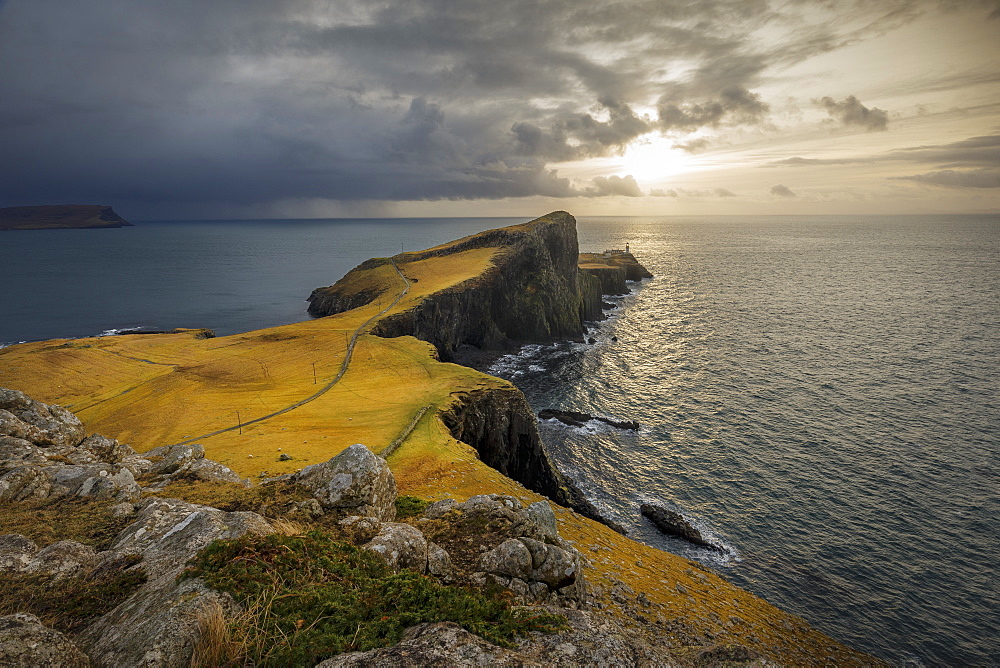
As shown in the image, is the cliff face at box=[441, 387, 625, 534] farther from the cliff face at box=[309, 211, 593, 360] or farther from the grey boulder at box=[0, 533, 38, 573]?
the cliff face at box=[309, 211, 593, 360]

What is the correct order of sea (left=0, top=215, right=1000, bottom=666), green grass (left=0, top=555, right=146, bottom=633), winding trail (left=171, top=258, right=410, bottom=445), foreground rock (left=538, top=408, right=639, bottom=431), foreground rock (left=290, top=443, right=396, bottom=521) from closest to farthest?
green grass (left=0, top=555, right=146, bottom=633) → foreground rock (left=290, top=443, right=396, bottom=521) → sea (left=0, top=215, right=1000, bottom=666) → winding trail (left=171, top=258, right=410, bottom=445) → foreground rock (left=538, top=408, right=639, bottom=431)

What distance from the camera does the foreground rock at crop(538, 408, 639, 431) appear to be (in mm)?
50719

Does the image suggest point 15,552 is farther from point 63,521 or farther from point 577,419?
point 577,419

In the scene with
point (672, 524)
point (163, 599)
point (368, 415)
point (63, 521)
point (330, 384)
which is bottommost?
point (672, 524)

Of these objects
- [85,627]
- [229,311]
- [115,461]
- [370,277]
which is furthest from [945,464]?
[229,311]

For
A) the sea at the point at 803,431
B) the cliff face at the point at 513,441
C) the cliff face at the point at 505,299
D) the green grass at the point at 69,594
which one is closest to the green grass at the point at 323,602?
the green grass at the point at 69,594

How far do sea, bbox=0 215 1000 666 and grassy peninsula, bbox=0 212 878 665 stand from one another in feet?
28.3

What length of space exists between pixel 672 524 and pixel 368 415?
26.1 metres

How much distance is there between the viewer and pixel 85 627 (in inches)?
290

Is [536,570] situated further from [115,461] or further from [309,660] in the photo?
[115,461]

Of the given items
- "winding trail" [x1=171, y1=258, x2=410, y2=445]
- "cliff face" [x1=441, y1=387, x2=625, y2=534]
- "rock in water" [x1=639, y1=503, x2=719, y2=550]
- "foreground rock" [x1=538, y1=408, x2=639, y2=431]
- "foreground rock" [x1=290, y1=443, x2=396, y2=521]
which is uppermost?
"foreground rock" [x1=290, y1=443, x2=396, y2=521]

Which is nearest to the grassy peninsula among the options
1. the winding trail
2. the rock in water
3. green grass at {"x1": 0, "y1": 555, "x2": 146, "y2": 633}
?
the winding trail

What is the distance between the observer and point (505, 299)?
280 feet

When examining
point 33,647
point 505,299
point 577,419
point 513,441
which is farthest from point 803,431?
point 33,647
